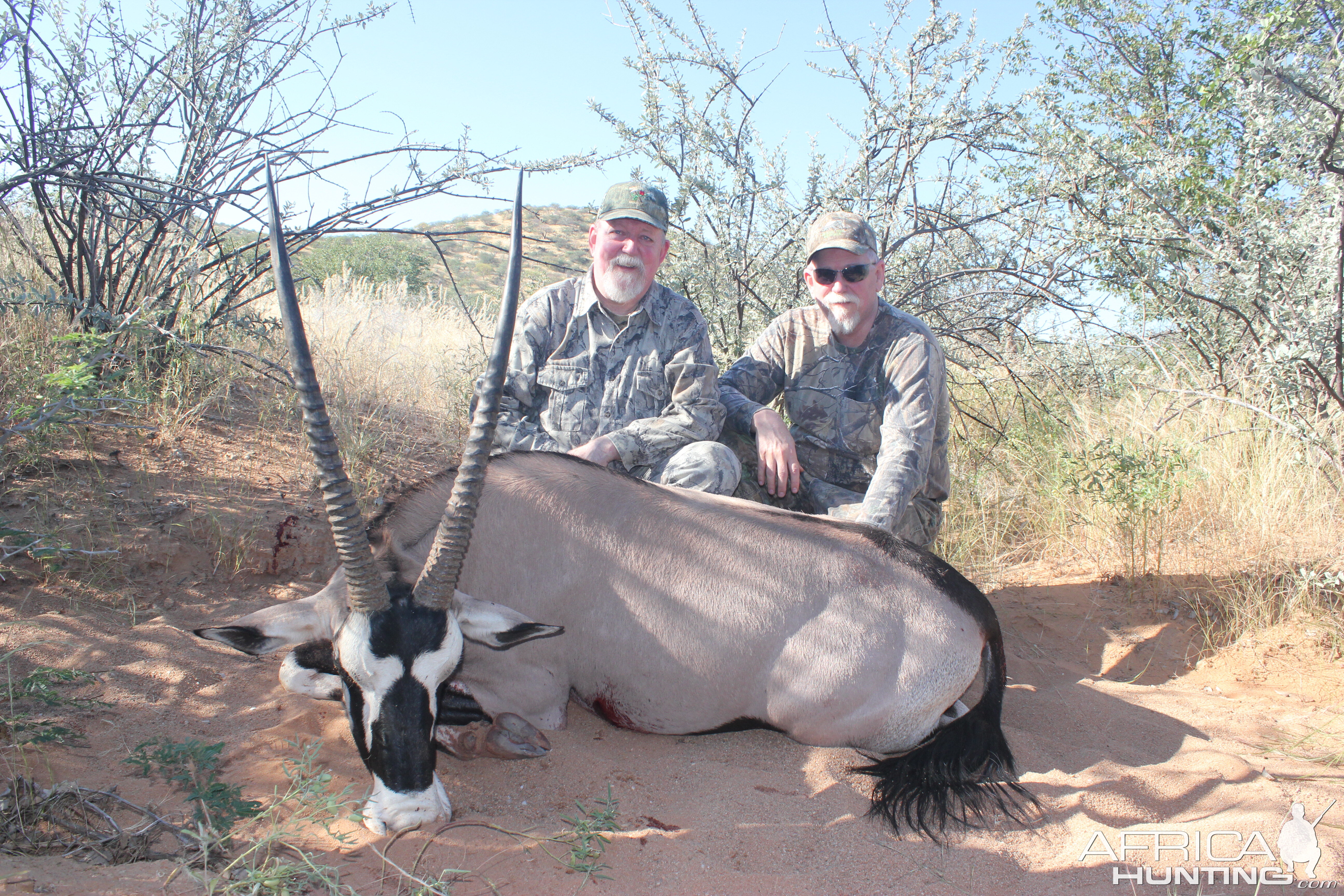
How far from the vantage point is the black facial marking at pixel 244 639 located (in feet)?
9.14

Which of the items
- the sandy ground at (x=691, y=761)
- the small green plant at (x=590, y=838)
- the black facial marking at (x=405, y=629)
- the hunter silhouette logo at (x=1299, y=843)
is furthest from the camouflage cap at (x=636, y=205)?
the hunter silhouette logo at (x=1299, y=843)

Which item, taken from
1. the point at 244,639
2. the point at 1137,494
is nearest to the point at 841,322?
the point at 1137,494

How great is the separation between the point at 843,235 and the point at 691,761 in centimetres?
303

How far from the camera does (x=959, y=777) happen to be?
9.97ft

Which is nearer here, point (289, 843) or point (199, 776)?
point (289, 843)

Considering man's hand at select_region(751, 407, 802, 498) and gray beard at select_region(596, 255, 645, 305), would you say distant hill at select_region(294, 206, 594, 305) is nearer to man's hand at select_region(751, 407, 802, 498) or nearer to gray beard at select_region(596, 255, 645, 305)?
gray beard at select_region(596, 255, 645, 305)

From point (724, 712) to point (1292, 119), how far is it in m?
5.33

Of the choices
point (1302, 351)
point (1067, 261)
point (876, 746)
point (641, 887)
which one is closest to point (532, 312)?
point (876, 746)

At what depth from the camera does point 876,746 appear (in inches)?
131

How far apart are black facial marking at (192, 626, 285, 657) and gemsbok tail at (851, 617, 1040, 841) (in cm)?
218

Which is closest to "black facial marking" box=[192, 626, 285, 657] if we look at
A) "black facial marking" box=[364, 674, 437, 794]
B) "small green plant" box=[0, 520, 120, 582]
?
"black facial marking" box=[364, 674, 437, 794]

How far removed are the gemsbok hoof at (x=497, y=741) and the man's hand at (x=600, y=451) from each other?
1.48 metres

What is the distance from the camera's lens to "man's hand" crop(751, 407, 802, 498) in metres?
4.55

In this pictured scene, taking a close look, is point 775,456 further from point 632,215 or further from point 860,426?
point 632,215
